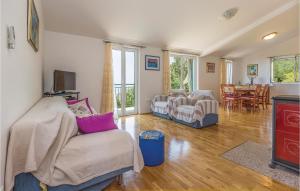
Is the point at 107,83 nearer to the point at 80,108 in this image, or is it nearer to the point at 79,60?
the point at 79,60

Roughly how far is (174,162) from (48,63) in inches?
142

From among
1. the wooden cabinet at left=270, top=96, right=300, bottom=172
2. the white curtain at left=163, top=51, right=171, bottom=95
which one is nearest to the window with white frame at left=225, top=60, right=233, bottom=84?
the white curtain at left=163, top=51, right=171, bottom=95

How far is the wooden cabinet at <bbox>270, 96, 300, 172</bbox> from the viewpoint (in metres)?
1.85

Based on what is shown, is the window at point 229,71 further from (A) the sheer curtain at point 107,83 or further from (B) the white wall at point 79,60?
(B) the white wall at point 79,60

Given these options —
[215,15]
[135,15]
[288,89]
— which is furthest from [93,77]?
[288,89]

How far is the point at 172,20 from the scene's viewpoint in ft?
14.2

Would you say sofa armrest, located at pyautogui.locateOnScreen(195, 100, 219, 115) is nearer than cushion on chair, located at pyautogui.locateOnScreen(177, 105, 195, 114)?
Yes

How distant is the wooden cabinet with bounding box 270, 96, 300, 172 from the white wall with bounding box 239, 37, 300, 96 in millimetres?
6308

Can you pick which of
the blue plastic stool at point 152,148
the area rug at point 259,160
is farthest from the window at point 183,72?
the blue plastic stool at point 152,148

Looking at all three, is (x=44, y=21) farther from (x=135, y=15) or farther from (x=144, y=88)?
(x=144, y=88)

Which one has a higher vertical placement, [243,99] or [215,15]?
[215,15]

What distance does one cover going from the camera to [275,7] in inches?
180

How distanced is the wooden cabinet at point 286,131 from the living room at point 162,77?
24 mm

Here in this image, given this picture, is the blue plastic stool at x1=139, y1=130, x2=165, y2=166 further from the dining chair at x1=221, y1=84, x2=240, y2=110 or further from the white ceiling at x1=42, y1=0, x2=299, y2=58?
the dining chair at x1=221, y1=84, x2=240, y2=110
